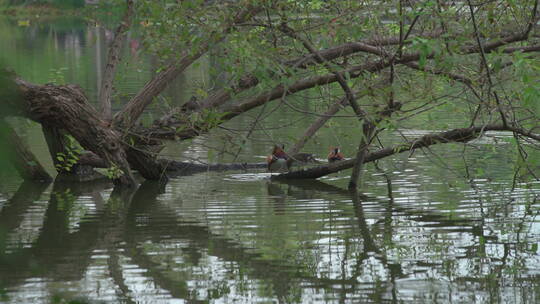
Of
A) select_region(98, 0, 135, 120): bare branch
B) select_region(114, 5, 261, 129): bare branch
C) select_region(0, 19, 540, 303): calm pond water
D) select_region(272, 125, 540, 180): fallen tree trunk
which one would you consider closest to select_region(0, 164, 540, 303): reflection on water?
select_region(0, 19, 540, 303): calm pond water

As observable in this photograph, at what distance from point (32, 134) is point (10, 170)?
15877mm

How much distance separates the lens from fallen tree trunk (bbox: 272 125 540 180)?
9.16 m

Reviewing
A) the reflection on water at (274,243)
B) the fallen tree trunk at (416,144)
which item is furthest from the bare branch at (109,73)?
the fallen tree trunk at (416,144)

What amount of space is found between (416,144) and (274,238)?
3.09m

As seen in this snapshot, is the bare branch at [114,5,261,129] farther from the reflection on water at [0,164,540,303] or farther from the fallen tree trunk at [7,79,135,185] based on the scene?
the reflection on water at [0,164,540,303]

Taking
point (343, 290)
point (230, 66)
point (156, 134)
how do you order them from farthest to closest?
point (156, 134) < point (230, 66) < point (343, 290)

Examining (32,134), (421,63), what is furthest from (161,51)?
(32,134)

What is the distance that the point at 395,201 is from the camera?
10.5 metres

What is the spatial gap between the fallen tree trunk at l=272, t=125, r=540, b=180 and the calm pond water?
26 centimetres

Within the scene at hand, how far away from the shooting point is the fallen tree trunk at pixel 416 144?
9156 mm

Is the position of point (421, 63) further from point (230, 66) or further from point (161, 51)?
point (161, 51)

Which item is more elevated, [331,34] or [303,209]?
[331,34]

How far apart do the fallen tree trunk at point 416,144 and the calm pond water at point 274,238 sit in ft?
0.86

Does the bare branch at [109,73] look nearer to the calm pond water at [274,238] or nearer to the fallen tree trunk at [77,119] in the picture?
the fallen tree trunk at [77,119]
